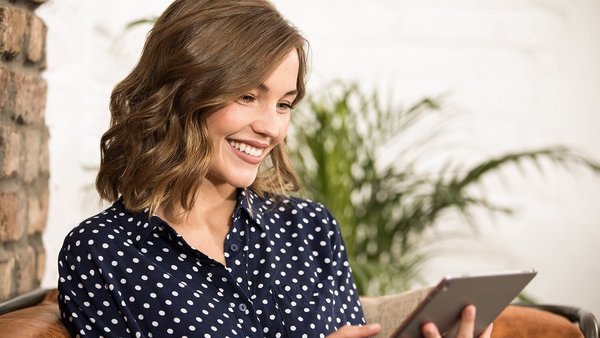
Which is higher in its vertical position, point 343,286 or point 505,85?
point 505,85

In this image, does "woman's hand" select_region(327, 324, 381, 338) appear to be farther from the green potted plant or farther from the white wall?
the white wall

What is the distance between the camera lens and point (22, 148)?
1.87 m

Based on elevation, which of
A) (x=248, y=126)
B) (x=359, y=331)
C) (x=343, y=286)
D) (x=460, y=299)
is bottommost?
(x=343, y=286)

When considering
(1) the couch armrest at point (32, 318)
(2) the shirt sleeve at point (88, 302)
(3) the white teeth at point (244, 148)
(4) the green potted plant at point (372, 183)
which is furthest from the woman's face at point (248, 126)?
(4) the green potted plant at point (372, 183)

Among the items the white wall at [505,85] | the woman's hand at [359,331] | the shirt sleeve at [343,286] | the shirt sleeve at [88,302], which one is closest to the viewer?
the woman's hand at [359,331]

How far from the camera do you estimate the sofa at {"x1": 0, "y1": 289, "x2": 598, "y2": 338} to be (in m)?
1.77

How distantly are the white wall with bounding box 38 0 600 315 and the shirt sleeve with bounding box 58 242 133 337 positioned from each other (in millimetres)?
1555

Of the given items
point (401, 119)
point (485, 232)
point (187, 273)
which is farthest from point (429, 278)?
point (187, 273)

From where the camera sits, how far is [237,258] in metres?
1.80

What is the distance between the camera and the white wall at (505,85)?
10.1ft

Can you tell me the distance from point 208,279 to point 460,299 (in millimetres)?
553

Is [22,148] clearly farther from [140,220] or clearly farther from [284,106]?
[284,106]

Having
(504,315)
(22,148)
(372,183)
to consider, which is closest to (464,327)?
(504,315)

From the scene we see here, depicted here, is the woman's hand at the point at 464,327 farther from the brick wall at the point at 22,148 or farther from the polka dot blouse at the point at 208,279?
the brick wall at the point at 22,148
